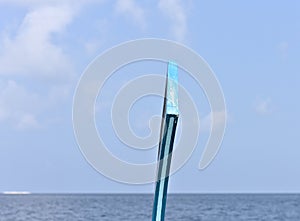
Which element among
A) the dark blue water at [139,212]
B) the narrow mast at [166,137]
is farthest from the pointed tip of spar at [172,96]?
the dark blue water at [139,212]

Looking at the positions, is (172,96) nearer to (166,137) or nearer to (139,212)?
(166,137)

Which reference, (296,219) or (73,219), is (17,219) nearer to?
(73,219)

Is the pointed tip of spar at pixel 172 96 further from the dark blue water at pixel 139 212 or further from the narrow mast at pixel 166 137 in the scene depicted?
the dark blue water at pixel 139 212

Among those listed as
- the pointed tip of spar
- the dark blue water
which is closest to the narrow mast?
the pointed tip of spar

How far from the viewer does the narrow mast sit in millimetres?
13906

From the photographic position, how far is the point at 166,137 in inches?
561

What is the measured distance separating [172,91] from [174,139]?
36.8 inches

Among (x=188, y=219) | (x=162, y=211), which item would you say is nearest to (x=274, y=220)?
(x=188, y=219)

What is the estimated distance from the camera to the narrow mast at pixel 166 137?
13.9 metres

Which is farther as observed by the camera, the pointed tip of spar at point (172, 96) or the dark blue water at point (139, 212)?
the dark blue water at point (139, 212)

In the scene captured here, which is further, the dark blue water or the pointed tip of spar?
the dark blue water

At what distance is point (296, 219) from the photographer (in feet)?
289

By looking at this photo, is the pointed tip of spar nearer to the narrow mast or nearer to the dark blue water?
the narrow mast

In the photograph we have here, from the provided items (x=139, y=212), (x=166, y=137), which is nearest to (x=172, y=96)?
(x=166, y=137)
